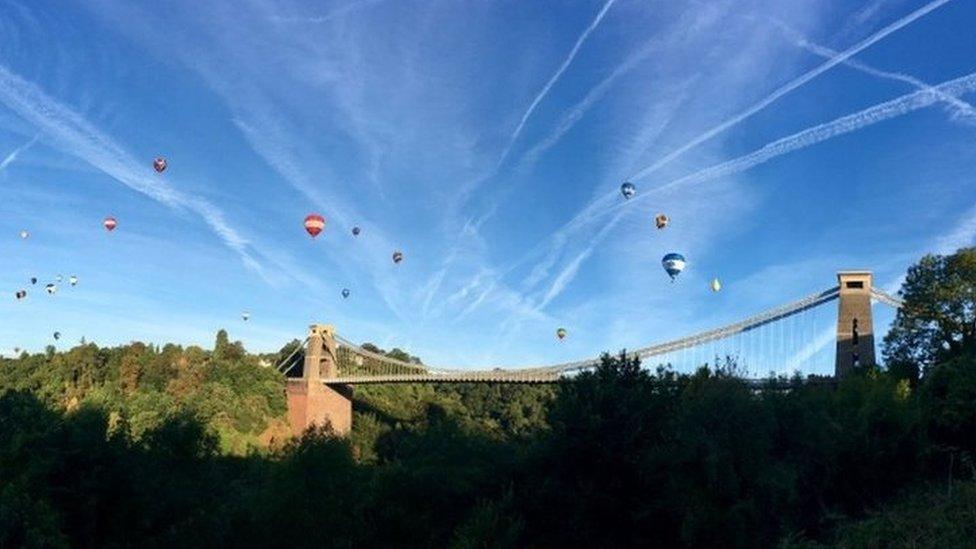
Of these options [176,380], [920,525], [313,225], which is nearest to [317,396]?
[176,380]

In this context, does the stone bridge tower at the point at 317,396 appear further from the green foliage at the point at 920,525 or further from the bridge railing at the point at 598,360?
the green foliage at the point at 920,525

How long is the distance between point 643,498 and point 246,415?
171ft

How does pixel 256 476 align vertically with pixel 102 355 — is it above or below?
below

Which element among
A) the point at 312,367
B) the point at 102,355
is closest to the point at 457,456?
the point at 312,367

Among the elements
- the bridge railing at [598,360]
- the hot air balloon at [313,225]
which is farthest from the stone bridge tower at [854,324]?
the hot air balloon at [313,225]

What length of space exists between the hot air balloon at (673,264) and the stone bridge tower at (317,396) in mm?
42756

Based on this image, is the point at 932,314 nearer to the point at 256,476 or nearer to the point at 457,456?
the point at 457,456

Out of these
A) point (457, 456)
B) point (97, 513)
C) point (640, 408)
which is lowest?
point (97, 513)

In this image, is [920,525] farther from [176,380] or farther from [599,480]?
[176,380]

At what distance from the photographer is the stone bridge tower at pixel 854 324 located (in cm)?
4794

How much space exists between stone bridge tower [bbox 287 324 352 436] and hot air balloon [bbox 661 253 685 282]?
42.8m

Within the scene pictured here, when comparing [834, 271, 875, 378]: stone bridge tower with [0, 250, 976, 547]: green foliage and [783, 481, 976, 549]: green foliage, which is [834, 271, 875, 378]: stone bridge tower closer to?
[0, 250, 976, 547]: green foliage

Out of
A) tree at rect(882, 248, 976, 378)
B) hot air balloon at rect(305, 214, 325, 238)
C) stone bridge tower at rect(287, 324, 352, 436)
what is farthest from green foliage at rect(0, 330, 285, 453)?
tree at rect(882, 248, 976, 378)

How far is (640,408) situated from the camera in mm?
24750
